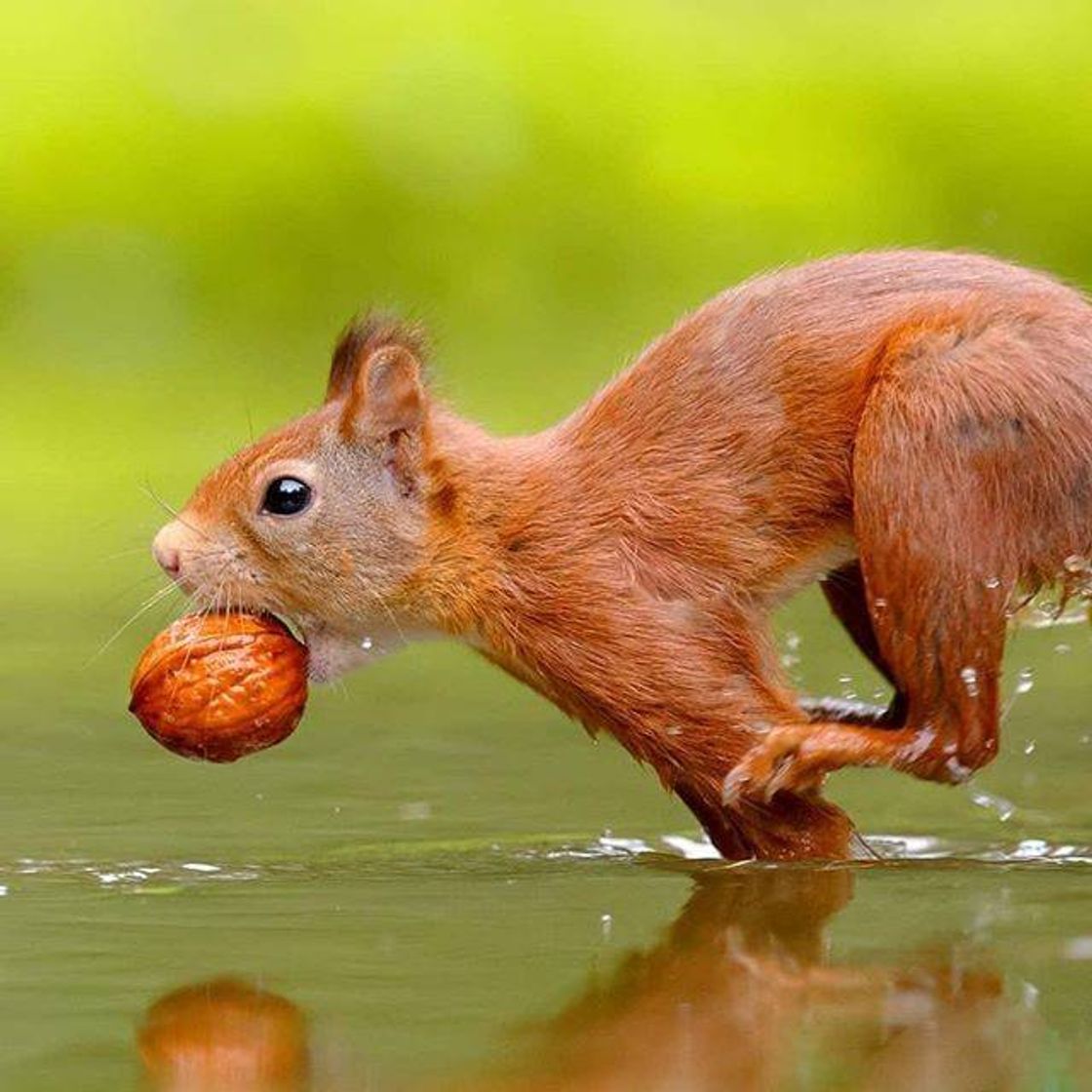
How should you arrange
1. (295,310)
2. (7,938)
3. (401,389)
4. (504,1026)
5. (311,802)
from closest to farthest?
1. (504,1026)
2. (7,938)
3. (401,389)
4. (311,802)
5. (295,310)

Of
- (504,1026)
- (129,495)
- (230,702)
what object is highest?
(129,495)

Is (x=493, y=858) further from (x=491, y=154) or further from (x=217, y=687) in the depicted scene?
(x=491, y=154)

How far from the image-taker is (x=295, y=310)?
1205cm

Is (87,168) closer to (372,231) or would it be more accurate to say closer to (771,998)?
(372,231)

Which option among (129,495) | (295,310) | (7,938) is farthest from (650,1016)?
(295,310)

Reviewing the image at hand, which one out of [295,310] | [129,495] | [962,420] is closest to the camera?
[962,420]

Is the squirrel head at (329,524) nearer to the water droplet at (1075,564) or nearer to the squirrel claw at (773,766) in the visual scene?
the squirrel claw at (773,766)

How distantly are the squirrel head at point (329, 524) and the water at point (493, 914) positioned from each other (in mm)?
382

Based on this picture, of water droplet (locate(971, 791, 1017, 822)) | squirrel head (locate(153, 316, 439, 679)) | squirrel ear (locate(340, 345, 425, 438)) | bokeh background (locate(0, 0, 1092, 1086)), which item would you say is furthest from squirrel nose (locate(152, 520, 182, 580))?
bokeh background (locate(0, 0, 1092, 1086))

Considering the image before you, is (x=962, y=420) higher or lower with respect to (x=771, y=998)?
higher

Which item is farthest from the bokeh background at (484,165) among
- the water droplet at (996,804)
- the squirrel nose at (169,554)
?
the squirrel nose at (169,554)

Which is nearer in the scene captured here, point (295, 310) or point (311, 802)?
point (311, 802)

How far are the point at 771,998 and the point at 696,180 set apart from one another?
859 cm

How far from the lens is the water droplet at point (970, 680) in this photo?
15.8 ft
